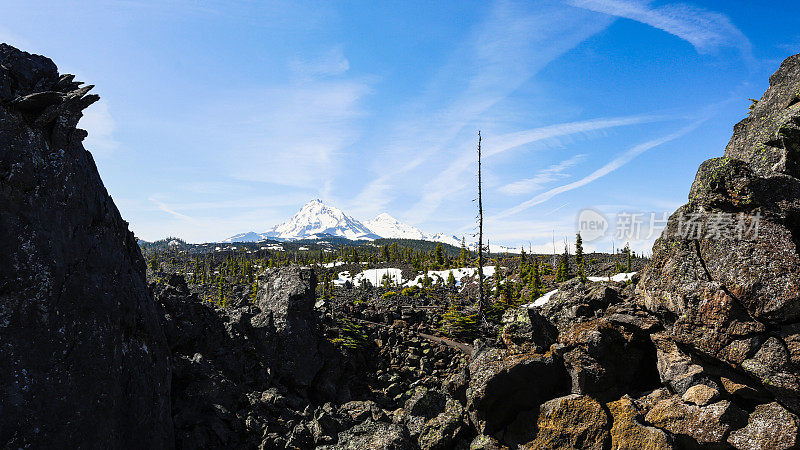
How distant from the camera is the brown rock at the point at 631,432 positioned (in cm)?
1064

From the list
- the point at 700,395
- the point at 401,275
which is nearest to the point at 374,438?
the point at 700,395

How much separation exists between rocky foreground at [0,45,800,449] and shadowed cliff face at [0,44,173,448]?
4 centimetres

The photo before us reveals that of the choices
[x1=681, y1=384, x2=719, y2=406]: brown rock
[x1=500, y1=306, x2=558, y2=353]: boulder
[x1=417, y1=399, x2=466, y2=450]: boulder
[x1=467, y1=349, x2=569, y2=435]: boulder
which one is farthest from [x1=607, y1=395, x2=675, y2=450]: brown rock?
[x1=417, y1=399, x2=466, y2=450]: boulder

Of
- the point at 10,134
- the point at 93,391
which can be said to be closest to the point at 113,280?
the point at 93,391

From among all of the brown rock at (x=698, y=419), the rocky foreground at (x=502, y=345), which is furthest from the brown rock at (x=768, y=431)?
the brown rock at (x=698, y=419)

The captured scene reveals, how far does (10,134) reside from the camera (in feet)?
33.0

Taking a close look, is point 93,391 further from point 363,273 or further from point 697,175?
point 363,273

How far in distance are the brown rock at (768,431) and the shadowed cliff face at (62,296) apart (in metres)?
18.4

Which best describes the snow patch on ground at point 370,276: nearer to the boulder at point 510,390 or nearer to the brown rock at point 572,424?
the boulder at point 510,390

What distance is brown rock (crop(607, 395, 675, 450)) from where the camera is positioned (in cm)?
1064

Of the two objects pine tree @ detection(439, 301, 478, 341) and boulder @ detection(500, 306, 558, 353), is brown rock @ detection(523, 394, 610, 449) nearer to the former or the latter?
boulder @ detection(500, 306, 558, 353)

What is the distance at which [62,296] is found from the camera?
404 inches

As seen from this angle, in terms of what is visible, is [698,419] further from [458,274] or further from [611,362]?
[458,274]

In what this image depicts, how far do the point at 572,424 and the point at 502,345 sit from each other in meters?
5.60
